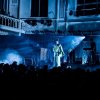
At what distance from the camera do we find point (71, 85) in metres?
4.59

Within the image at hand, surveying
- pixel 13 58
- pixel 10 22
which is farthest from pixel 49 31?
pixel 13 58

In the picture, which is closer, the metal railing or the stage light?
the stage light

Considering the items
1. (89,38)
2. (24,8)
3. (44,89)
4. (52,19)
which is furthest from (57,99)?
(24,8)

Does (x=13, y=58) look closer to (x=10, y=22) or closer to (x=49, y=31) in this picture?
(x=10, y=22)

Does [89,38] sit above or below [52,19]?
below

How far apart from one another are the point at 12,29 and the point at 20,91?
15449 millimetres

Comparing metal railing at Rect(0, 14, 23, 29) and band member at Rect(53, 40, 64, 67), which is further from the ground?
metal railing at Rect(0, 14, 23, 29)

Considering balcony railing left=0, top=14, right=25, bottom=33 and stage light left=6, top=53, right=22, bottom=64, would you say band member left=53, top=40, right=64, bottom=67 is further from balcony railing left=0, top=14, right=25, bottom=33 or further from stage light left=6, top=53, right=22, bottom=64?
balcony railing left=0, top=14, right=25, bottom=33

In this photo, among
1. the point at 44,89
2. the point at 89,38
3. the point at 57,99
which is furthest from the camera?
the point at 89,38

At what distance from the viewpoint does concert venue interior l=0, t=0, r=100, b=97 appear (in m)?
17.9

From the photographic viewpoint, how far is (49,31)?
816 inches

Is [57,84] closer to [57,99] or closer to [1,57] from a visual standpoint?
[57,99]

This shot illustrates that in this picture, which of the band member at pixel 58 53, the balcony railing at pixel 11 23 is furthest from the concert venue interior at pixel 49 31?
the band member at pixel 58 53

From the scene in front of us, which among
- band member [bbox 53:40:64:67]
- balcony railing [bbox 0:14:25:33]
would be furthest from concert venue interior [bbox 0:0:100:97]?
band member [bbox 53:40:64:67]
